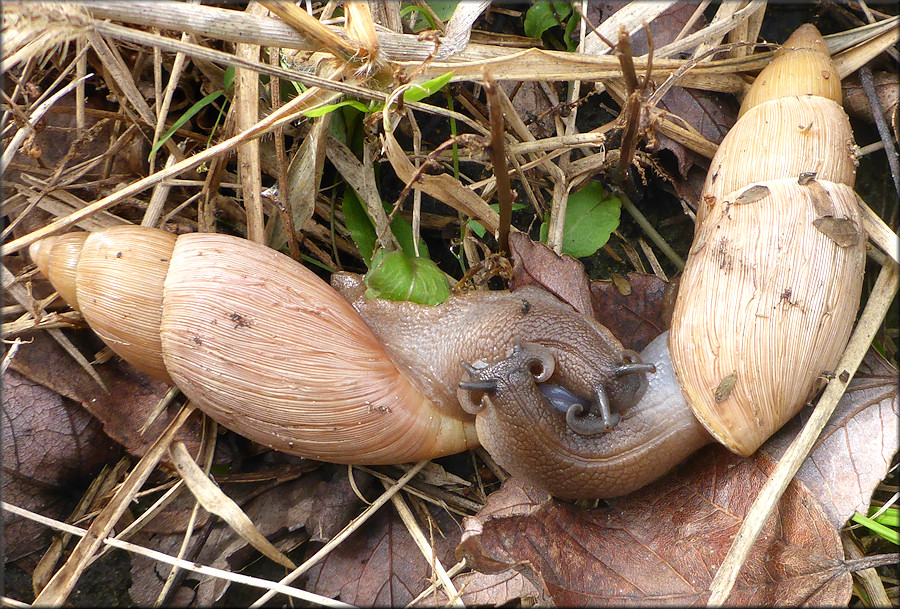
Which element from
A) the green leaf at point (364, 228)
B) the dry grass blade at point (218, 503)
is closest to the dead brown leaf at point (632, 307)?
the green leaf at point (364, 228)

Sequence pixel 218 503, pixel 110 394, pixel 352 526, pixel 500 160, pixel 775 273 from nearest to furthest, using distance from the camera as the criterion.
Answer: pixel 775 273 → pixel 500 160 → pixel 218 503 → pixel 352 526 → pixel 110 394

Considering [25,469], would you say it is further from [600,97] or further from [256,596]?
[600,97]

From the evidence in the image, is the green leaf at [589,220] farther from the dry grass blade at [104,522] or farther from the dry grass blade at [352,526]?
the dry grass blade at [104,522]

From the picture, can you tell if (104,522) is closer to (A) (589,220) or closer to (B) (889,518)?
(A) (589,220)

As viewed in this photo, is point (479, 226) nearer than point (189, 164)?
No

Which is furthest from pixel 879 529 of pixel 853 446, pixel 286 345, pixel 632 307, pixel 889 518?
pixel 286 345

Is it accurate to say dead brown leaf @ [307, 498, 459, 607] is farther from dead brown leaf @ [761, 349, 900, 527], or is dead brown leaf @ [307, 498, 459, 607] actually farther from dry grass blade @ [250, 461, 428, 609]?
dead brown leaf @ [761, 349, 900, 527]

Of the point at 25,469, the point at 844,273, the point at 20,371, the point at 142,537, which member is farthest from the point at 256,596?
the point at 844,273

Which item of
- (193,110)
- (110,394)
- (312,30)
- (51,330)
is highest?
(312,30)
